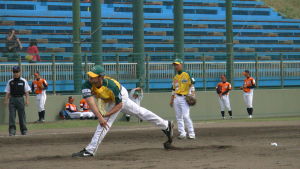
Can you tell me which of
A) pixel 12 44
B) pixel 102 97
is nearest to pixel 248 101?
pixel 12 44

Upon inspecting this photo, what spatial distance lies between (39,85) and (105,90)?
14.1 metres

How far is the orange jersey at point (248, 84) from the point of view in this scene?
1117 inches

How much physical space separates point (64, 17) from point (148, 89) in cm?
744

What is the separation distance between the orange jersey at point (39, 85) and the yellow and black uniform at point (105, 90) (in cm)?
1381

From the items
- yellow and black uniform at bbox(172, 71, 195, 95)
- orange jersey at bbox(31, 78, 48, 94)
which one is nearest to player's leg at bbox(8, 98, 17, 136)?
yellow and black uniform at bbox(172, 71, 195, 95)

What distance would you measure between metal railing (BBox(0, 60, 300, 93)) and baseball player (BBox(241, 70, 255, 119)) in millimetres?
1564

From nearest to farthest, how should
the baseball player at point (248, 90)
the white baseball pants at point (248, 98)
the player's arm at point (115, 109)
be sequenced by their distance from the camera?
the player's arm at point (115, 109) → the baseball player at point (248, 90) → the white baseball pants at point (248, 98)

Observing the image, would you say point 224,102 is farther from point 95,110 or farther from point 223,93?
point 95,110

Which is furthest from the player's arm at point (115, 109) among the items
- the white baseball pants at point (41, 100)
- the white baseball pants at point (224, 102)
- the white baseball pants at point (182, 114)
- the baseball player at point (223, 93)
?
the white baseball pants at point (224, 102)

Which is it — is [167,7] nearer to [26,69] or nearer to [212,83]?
[212,83]

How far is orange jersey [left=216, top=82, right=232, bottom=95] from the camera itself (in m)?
28.7

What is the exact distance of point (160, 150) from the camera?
43.9 ft

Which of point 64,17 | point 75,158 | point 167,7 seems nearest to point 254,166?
point 75,158

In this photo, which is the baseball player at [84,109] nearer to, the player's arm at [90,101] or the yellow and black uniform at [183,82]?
the yellow and black uniform at [183,82]
